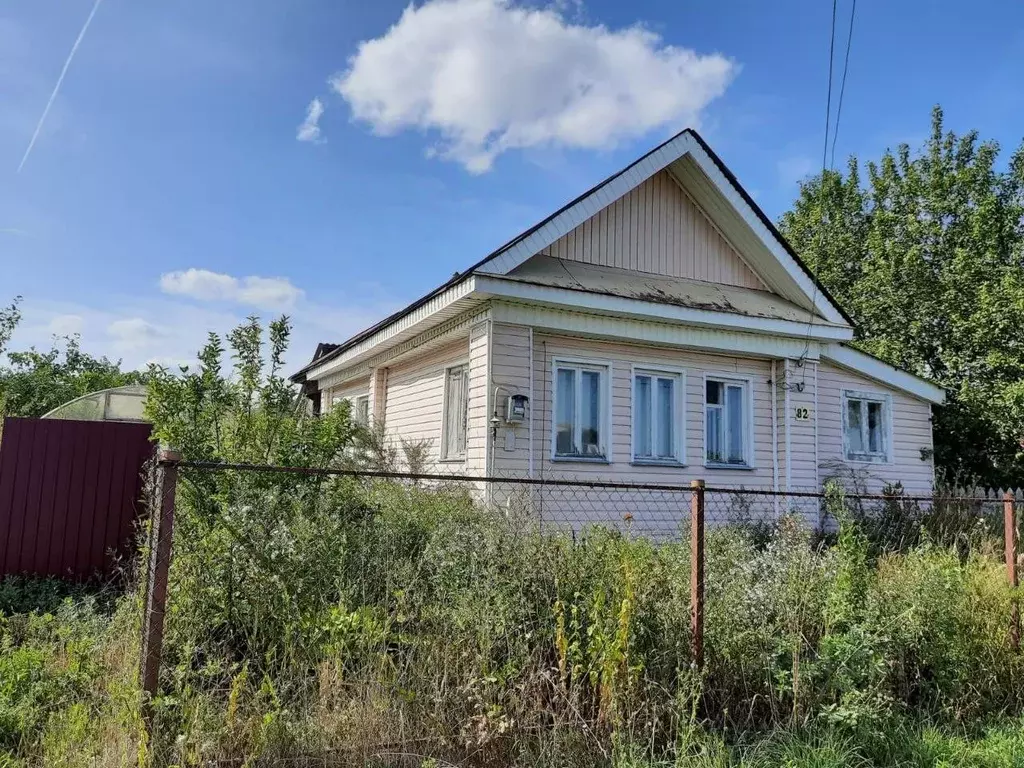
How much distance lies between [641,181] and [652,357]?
2611 mm

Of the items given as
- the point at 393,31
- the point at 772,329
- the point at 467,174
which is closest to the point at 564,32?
the point at 393,31

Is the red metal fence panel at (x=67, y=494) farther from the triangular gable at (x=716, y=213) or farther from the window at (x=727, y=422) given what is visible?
the window at (x=727, y=422)

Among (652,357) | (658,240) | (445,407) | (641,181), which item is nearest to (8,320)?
(445,407)

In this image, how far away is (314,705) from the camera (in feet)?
11.1

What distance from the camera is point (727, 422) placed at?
10.6 meters

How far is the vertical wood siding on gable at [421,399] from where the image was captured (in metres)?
10.5

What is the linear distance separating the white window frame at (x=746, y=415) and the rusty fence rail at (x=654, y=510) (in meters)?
0.50

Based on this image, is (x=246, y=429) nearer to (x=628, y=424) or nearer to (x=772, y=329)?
(x=628, y=424)

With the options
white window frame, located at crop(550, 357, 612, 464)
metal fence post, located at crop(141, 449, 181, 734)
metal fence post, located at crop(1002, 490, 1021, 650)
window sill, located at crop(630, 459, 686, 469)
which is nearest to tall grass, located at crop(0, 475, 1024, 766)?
metal fence post, located at crop(141, 449, 181, 734)

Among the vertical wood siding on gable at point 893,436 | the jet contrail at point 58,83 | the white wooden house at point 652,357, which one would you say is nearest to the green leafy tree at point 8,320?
the jet contrail at point 58,83

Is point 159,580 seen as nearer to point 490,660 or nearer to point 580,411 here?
point 490,660

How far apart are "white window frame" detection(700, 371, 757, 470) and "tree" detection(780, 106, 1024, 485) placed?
303 inches

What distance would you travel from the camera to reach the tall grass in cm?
335

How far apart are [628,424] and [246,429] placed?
599 cm
